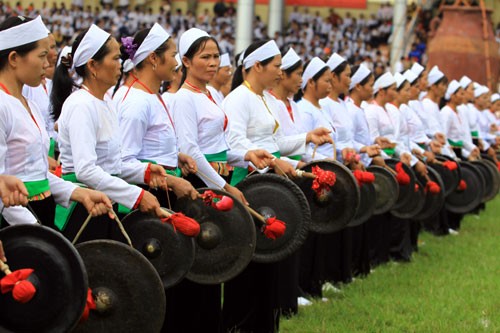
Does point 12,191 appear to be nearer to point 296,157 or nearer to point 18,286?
point 18,286

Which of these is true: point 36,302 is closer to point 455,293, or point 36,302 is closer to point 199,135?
point 199,135

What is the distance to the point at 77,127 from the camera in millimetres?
4461

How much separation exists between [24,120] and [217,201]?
1.32m

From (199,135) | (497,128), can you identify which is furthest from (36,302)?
(497,128)

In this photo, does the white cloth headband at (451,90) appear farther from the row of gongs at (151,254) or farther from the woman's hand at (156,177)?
the woman's hand at (156,177)

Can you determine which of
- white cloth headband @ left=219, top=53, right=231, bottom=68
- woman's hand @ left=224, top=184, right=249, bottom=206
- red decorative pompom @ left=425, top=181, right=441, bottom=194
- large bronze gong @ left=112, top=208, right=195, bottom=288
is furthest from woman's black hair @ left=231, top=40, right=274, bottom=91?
red decorative pompom @ left=425, top=181, right=441, bottom=194

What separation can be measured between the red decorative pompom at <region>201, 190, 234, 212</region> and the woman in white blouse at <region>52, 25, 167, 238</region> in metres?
0.28

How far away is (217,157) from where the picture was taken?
5.68m

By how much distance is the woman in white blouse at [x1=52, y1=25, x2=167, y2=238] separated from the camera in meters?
4.43

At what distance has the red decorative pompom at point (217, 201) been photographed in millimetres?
4934

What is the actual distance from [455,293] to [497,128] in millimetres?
7647

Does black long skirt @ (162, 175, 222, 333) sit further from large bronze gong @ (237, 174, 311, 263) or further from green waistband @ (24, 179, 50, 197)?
green waistband @ (24, 179, 50, 197)

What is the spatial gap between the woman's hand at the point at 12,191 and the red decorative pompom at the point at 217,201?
58.4 inches

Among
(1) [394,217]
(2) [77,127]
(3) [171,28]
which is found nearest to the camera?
(2) [77,127]
